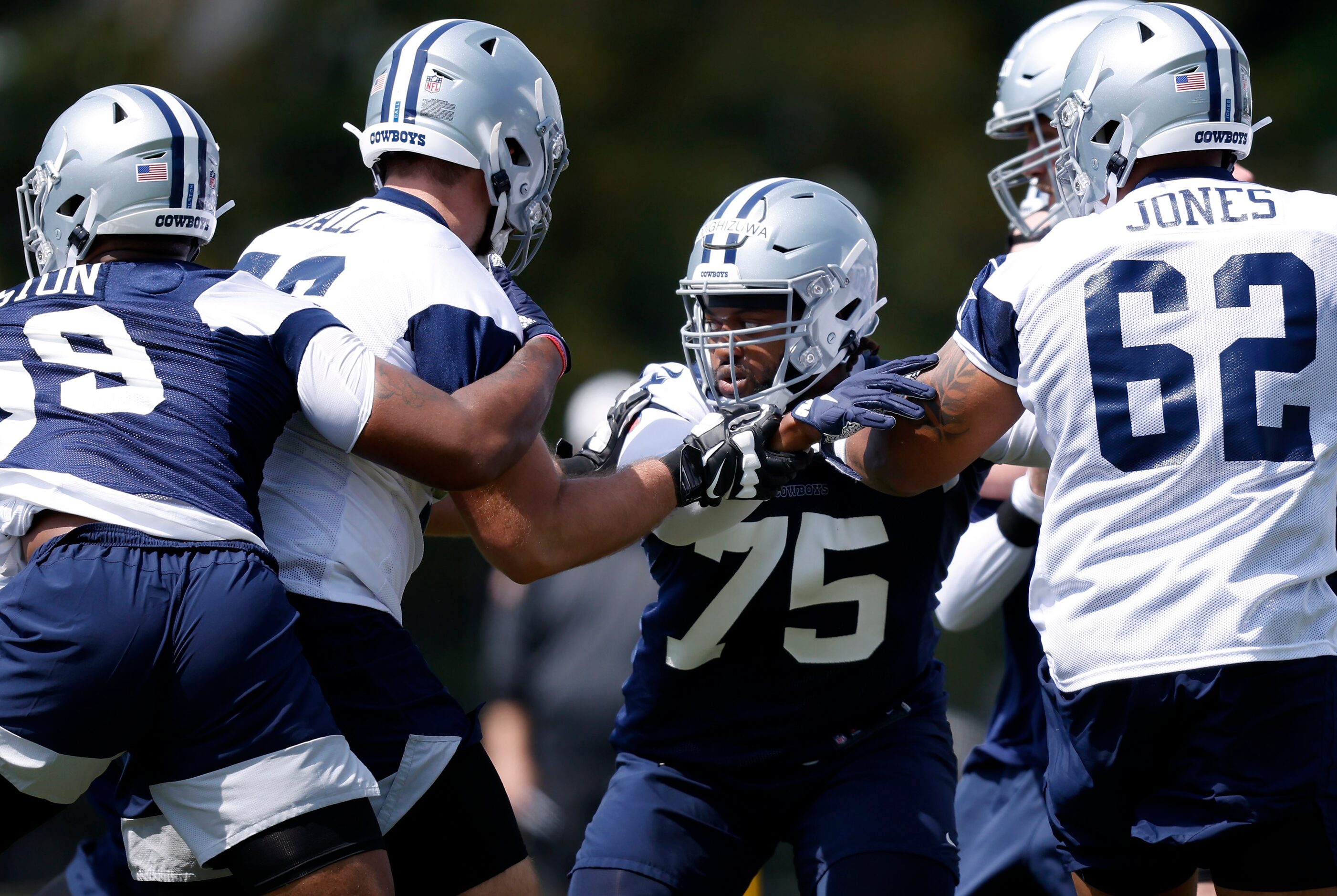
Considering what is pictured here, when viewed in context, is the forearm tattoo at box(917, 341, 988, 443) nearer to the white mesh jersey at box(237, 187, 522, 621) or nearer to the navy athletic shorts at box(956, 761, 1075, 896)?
the white mesh jersey at box(237, 187, 522, 621)

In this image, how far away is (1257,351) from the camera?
2562mm

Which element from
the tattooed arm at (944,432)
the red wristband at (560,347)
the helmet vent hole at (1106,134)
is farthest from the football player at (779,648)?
the helmet vent hole at (1106,134)

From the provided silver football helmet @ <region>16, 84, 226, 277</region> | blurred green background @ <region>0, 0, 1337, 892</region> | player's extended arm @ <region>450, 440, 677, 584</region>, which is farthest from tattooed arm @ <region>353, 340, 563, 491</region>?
blurred green background @ <region>0, 0, 1337, 892</region>

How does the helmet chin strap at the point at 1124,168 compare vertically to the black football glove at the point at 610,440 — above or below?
above

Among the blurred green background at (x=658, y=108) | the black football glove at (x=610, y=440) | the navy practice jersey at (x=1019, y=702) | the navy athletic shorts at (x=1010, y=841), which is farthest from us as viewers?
the blurred green background at (x=658, y=108)

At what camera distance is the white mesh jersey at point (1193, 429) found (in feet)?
8.36

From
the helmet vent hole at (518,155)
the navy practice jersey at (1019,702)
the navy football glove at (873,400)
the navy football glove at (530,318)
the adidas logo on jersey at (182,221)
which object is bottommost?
the navy practice jersey at (1019,702)

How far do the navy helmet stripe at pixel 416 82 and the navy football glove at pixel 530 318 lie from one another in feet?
1.19

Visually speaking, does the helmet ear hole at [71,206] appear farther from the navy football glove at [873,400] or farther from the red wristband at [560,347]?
the navy football glove at [873,400]

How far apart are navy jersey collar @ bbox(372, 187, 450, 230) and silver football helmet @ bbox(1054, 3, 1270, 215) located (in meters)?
1.26

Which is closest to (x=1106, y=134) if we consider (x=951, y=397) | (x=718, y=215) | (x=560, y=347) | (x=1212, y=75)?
(x=1212, y=75)

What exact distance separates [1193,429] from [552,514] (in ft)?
3.86

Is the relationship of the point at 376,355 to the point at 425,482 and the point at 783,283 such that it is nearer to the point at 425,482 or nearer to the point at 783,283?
the point at 425,482

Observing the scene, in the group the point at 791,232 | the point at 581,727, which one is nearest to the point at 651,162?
the point at 581,727
